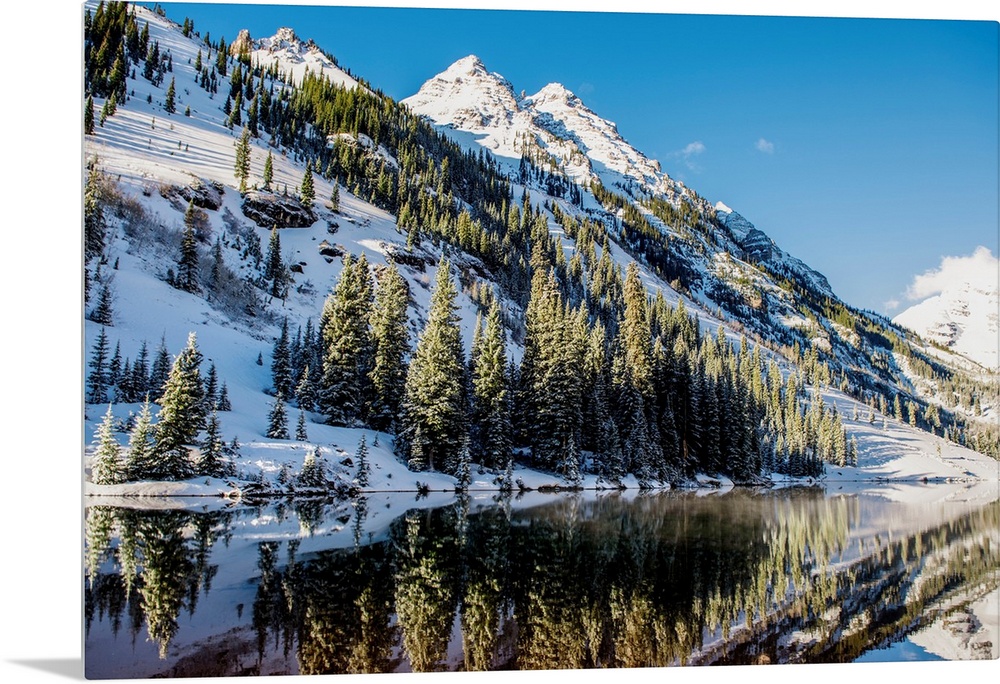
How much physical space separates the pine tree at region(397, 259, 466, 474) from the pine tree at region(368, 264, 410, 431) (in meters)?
1.80

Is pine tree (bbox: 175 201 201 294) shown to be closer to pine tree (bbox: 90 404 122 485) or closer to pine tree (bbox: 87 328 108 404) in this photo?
pine tree (bbox: 87 328 108 404)

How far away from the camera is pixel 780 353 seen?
600ft

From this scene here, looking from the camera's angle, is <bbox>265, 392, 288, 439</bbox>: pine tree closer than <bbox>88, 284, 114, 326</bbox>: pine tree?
No

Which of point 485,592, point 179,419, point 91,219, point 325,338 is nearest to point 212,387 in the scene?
point 179,419

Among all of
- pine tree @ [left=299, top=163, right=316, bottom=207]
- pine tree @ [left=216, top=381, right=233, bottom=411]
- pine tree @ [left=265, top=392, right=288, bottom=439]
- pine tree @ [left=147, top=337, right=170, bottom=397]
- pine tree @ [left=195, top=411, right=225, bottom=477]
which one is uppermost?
pine tree @ [left=299, top=163, right=316, bottom=207]

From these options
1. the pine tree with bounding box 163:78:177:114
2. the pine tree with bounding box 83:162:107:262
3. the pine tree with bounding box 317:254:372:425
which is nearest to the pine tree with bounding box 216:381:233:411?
the pine tree with bounding box 317:254:372:425

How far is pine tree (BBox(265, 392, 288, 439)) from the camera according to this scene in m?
35.9

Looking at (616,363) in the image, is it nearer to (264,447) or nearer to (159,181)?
(264,447)

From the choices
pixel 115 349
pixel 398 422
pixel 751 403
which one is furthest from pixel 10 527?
pixel 751 403

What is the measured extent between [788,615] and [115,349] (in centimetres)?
3249

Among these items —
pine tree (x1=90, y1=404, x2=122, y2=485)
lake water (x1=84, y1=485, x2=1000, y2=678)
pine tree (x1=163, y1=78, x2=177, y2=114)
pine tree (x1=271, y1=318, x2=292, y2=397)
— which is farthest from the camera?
pine tree (x1=163, y1=78, x2=177, y2=114)

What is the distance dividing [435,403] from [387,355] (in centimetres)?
689

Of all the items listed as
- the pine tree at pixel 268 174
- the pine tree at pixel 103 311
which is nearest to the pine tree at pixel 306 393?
the pine tree at pixel 103 311

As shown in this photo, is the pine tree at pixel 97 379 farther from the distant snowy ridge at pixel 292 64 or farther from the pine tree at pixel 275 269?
the distant snowy ridge at pixel 292 64
